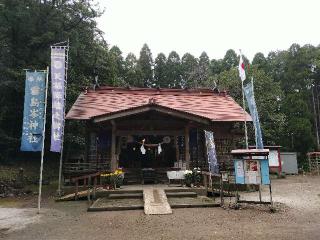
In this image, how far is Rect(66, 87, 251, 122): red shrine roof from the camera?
58.0 feet

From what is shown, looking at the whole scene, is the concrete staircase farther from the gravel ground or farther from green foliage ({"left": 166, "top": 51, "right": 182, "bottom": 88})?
green foliage ({"left": 166, "top": 51, "right": 182, "bottom": 88})

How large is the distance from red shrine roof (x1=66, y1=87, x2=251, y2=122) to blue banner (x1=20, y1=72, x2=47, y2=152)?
495 centimetres

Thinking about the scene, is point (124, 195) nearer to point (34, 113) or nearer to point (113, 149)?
point (113, 149)

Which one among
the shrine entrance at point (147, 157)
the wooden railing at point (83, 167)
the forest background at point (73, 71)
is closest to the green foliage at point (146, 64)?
the forest background at point (73, 71)

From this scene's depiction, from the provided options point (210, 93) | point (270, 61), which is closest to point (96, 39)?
point (210, 93)

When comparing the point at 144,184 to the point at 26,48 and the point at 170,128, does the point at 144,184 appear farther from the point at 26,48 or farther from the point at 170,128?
the point at 26,48

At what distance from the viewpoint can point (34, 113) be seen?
11.1 metres

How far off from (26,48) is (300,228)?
927 inches

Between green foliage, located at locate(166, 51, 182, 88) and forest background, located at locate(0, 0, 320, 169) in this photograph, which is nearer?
forest background, located at locate(0, 0, 320, 169)

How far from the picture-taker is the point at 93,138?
1769cm

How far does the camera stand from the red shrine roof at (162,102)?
17.7 meters

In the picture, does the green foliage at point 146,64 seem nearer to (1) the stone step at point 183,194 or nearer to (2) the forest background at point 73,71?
(2) the forest background at point 73,71

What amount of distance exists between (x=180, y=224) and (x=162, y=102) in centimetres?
1255

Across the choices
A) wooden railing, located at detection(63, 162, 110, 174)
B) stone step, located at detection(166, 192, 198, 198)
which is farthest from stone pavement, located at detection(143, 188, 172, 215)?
wooden railing, located at detection(63, 162, 110, 174)
